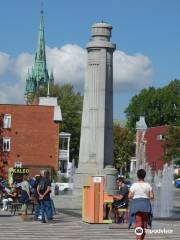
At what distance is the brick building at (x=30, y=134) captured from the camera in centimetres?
7494

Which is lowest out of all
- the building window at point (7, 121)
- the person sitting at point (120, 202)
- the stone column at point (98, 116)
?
the person sitting at point (120, 202)

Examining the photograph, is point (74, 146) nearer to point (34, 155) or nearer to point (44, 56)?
point (34, 155)

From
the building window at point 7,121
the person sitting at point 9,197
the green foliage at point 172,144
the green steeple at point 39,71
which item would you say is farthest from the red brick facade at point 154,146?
the person sitting at point 9,197

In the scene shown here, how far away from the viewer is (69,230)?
1942 cm

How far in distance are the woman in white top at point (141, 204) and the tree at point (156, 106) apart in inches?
4107

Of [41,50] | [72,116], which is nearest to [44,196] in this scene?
[72,116]

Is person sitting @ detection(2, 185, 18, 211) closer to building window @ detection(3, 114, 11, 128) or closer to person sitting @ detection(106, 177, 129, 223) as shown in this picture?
person sitting @ detection(106, 177, 129, 223)

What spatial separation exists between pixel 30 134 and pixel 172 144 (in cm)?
1741

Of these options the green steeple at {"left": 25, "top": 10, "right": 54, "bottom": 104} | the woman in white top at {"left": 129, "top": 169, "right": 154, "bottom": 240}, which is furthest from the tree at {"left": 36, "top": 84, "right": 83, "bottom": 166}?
the woman in white top at {"left": 129, "top": 169, "right": 154, "bottom": 240}

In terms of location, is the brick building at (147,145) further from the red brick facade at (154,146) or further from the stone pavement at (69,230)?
the stone pavement at (69,230)

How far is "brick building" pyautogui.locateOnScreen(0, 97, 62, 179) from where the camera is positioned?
74.9 meters

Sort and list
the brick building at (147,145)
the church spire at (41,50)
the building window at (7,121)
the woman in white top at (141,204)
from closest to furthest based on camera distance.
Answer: the woman in white top at (141,204) → the building window at (7,121) → the brick building at (147,145) → the church spire at (41,50)

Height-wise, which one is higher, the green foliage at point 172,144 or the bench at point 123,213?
the green foliage at point 172,144

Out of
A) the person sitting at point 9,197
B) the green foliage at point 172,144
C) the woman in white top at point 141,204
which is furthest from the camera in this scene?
the green foliage at point 172,144
